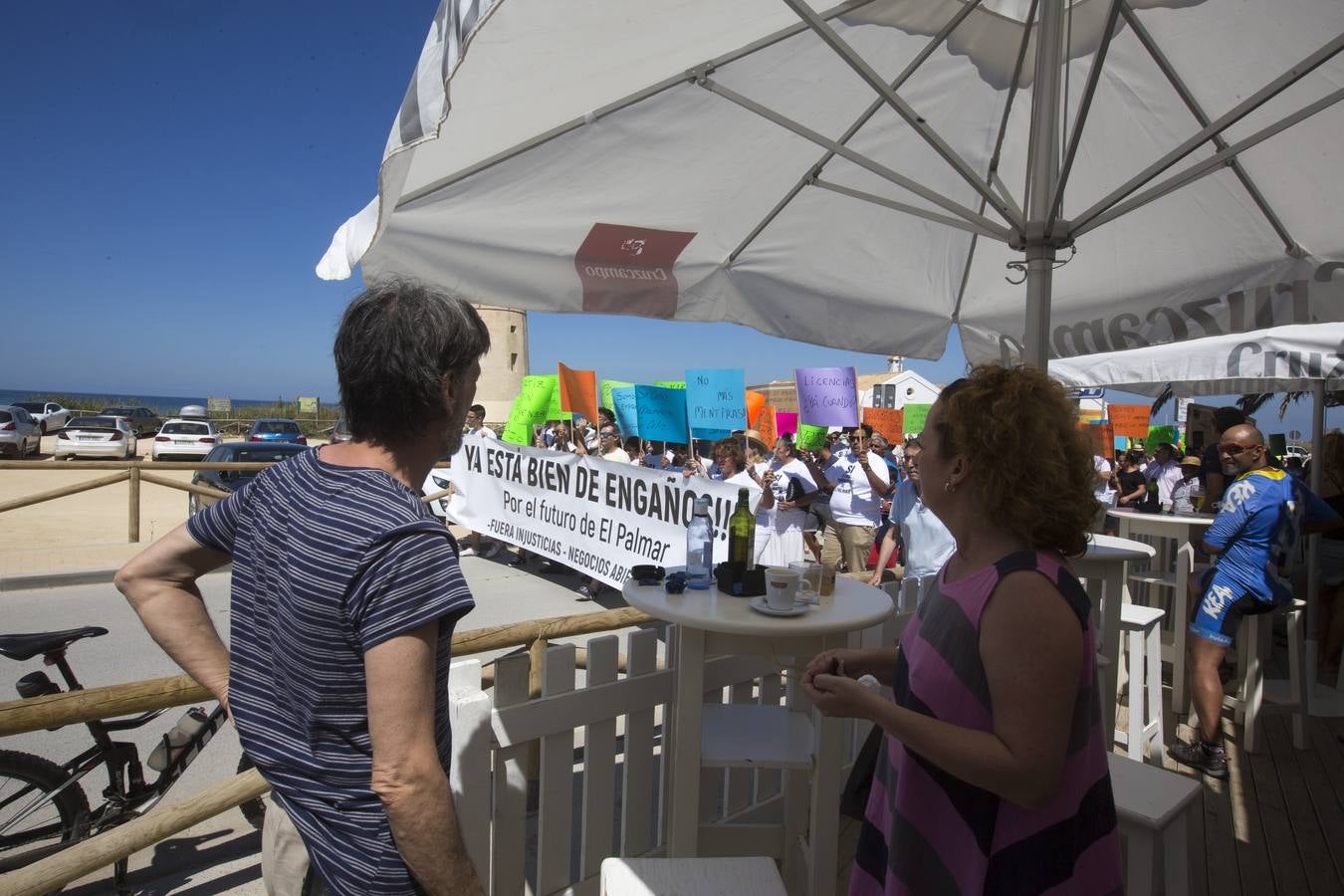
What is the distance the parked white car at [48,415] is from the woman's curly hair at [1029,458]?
3979 centimetres

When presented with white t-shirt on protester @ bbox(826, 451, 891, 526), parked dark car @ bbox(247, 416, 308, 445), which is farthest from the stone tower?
white t-shirt on protester @ bbox(826, 451, 891, 526)

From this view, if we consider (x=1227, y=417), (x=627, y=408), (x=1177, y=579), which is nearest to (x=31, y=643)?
(x=1177, y=579)

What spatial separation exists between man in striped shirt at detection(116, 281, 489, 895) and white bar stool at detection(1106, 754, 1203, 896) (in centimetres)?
178

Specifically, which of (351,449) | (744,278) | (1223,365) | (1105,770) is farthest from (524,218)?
(1223,365)

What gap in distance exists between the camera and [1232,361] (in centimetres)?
540

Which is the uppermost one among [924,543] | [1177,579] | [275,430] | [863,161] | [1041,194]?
[863,161]

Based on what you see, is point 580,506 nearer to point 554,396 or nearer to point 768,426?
point 554,396

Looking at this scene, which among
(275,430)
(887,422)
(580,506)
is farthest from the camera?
(275,430)

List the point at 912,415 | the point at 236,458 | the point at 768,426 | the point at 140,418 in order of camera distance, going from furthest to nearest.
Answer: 1. the point at 140,418
2. the point at 912,415
3. the point at 236,458
4. the point at 768,426

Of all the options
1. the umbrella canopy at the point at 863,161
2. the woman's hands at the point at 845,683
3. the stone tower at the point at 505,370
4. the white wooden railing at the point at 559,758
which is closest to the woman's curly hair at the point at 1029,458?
the woman's hands at the point at 845,683

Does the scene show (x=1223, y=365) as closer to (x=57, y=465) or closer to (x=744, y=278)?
(x=744, y=278)

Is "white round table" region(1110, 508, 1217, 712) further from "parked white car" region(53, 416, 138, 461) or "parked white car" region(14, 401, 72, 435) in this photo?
"parked white car" region(14, 401, 72, 435)

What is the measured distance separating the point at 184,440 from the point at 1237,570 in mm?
27196

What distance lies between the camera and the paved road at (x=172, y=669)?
3.04m
